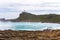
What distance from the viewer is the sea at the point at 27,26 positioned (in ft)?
26.3

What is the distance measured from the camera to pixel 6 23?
316 inches

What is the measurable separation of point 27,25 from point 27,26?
0.05 m

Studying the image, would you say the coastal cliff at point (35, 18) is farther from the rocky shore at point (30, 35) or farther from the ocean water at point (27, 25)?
the rocky shore at point (30, 35)

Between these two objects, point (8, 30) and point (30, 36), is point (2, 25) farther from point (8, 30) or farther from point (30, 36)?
point (30, 36)

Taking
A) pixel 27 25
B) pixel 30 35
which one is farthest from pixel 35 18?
pixel 30 35

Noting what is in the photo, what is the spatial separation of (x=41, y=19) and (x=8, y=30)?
1.22 meters

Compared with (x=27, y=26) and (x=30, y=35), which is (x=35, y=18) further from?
(x=30, y=35)

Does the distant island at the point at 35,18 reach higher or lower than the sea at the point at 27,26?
higher

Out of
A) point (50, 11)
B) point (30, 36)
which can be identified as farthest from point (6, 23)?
point (50, 11)

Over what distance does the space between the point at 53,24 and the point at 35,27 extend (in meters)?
0.62

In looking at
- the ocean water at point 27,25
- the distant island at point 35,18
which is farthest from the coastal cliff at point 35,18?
the ocean water at point 27,25

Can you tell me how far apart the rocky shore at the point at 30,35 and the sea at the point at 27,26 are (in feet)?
0.51

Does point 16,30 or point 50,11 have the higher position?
point 50,11

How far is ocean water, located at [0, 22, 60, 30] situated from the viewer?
8.03 m
